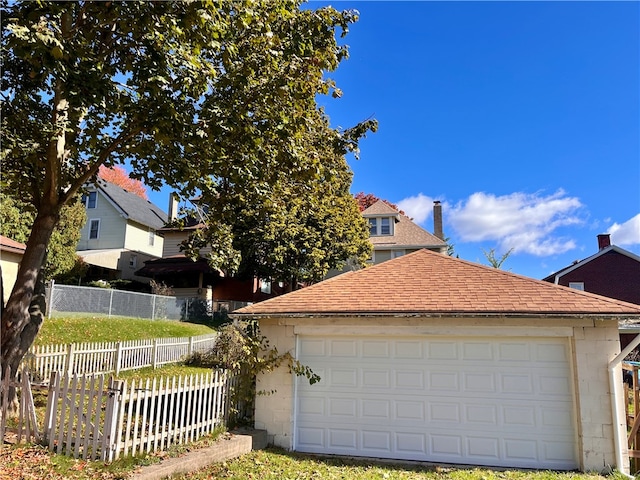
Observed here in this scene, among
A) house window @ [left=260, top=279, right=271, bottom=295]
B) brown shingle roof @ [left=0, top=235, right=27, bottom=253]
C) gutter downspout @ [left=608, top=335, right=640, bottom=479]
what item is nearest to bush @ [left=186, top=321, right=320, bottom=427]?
gutter downspout @ [left=608, top=335, right=640, bottom=479]

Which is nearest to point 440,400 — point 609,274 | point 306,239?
point 306,239

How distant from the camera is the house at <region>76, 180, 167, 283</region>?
95.2 feet

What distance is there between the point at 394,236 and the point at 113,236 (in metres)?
20.7

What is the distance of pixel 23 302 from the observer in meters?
7.78

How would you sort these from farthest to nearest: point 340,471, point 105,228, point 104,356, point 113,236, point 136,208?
point 136,208, point 105,228, point 113,236, point 104,356, point 340,471

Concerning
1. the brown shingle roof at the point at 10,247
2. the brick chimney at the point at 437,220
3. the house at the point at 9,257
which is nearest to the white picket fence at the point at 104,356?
the brown shingle roof at the point at 10,247

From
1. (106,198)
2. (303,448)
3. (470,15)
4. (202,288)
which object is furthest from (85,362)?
(106,198)

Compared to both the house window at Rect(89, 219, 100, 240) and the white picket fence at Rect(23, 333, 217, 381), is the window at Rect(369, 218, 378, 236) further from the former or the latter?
the house window at Rect(89, 219, 100, 240)

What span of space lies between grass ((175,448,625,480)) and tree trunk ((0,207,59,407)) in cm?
408

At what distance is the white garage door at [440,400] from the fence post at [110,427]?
12.5ft

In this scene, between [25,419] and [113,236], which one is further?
[113,236]

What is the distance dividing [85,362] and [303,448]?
290 inches

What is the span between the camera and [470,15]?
9.86 meters

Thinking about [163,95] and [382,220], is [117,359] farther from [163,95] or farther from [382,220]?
[382,220]
